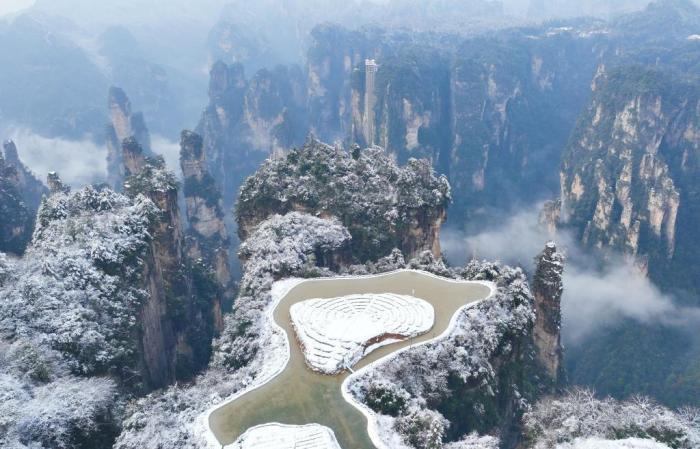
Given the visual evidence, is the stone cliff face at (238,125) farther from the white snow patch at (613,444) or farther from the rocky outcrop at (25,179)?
the white snow patch at (613,444)

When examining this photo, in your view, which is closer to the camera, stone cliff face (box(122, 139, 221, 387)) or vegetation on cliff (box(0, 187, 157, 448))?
vegetation on cliff (box(0, 187, 157, 448))

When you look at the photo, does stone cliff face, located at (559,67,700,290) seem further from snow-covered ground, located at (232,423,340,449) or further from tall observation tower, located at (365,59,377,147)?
snow-covered ground, located at (232,423,340,449)

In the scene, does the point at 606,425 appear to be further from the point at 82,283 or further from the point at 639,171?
the point at 639,171

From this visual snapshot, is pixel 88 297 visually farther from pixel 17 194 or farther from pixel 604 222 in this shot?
pixel 604 222

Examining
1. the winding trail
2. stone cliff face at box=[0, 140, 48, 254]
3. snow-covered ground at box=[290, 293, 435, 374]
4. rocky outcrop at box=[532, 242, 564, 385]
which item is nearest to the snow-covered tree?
the winding trail

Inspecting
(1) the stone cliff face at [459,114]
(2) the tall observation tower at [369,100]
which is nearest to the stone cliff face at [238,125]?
(1) the stone cliff face at [459,114]

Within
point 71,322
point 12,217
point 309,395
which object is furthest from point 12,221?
point 309,395

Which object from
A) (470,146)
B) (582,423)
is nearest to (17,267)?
(582,423)

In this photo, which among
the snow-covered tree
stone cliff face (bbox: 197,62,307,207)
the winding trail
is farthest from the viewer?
stone cliff face (bbox: 197,62,307,207)
